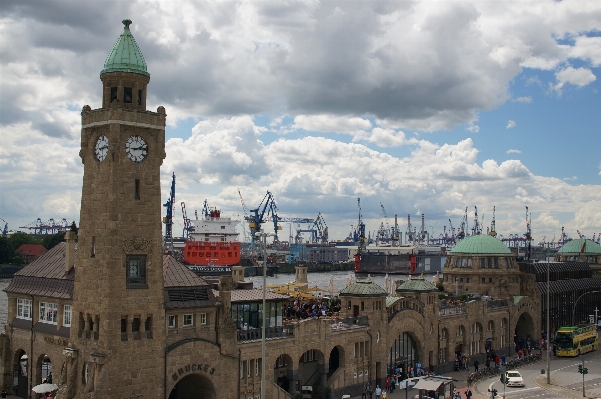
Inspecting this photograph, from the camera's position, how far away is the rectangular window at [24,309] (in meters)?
57.8

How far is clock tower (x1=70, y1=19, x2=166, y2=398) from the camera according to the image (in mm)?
47281

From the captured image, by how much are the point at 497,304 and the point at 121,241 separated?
56.6m

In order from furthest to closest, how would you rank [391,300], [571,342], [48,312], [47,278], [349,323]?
[571,342]
[391,300]
[349,323]
[47,278]
[48,312]

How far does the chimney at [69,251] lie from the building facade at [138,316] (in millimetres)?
84

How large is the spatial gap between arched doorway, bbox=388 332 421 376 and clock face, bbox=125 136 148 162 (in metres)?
33.3

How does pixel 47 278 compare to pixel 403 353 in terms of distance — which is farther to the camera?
pixel 403 353

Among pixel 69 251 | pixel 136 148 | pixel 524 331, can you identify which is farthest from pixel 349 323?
pixel 524 331

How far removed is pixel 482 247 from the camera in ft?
324

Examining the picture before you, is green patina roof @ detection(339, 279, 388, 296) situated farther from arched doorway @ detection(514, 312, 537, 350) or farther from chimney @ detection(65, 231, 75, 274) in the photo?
arched doorway @ detection(514, 312, 537, 350)

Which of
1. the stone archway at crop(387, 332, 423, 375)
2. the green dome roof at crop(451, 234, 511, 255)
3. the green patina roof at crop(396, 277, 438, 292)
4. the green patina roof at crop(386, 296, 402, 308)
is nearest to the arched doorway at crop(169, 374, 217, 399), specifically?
the stone archway at crop(387, 332, 423, 375)

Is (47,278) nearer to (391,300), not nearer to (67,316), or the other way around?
(67,316)

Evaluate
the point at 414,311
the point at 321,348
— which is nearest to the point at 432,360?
the point at 414,311

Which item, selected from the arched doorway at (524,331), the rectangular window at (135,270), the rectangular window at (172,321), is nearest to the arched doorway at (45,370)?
the rectangular window at (172,321)

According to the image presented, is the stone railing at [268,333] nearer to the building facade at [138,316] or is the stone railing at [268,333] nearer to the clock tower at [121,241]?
the building facade at [138,316]
